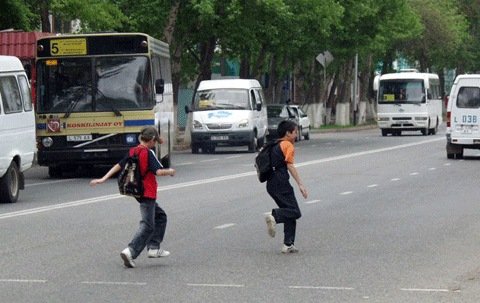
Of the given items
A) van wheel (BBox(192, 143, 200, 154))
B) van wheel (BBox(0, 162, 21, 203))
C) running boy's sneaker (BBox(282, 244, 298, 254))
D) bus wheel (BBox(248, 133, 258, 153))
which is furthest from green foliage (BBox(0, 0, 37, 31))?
running boy's sneaker (BBox(282, 244, 298, 254))

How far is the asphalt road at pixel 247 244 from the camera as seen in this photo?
39.7 ft

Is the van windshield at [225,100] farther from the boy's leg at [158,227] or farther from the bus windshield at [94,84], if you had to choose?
the boy's leg at [158,227]

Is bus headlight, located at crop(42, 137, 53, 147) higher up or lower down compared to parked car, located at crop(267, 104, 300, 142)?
higher up

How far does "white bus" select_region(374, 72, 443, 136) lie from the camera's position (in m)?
62.3

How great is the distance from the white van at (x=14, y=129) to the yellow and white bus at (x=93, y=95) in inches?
A: 171

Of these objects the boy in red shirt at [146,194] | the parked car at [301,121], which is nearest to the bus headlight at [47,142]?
the boy in red shirt at [146,194]

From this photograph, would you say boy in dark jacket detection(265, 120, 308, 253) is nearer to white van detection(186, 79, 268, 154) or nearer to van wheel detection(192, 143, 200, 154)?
white van detection(186, 79, 268, 154)

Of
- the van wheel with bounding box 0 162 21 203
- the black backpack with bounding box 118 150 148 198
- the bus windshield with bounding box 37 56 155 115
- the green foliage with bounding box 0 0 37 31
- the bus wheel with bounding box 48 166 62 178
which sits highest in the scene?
the green foliage with bounding box 0 0 37 31

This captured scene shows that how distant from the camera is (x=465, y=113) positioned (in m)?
37.1

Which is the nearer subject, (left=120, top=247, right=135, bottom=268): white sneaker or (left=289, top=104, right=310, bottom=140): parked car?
(left=120, top=247, right=135, bottom=268): white sneaker

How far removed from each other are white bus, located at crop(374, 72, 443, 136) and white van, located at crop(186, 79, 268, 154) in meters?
20.2

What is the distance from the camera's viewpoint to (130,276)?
42.9 ft

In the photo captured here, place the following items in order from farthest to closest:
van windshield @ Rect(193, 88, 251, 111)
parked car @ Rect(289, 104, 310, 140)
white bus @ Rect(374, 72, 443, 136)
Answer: white bus @ Rect(374, 72, 443, 136)
parked car @ Rect(289, 104, 310, 140)
van windshield @ Rect(193, 88, 251, 111)

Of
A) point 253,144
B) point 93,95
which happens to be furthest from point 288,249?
point 253,144
